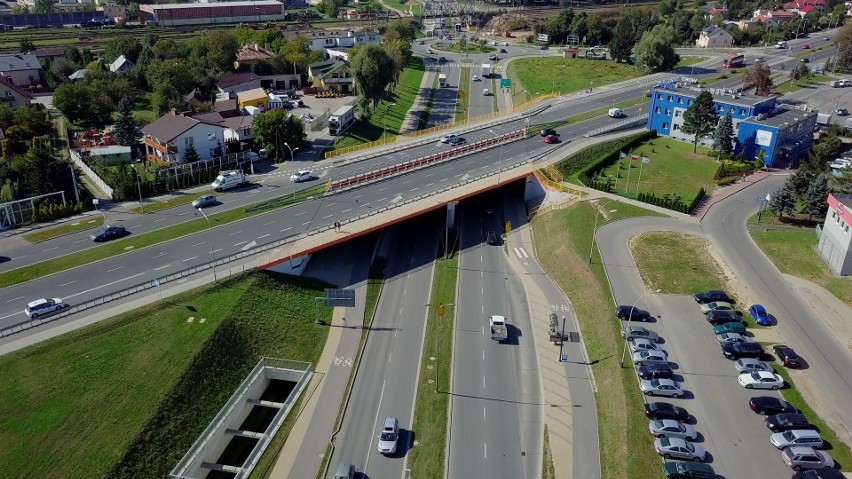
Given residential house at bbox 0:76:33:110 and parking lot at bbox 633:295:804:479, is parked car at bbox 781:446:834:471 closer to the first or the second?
parking lot at bbox 633:295:804:479

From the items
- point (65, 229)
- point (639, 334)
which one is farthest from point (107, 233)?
point (639, 334)

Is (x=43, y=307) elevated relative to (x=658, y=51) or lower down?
lower down

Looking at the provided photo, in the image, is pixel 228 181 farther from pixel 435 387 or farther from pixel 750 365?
pixel 750 365

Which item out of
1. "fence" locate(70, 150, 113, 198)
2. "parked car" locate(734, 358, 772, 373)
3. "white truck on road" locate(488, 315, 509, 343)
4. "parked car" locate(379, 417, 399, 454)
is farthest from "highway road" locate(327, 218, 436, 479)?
"fence" locate(70, 150, 113, 198)

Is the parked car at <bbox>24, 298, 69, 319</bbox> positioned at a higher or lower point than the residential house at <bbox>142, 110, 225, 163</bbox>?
lower

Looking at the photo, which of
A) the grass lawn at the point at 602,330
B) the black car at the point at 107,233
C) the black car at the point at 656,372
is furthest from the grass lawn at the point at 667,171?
the black car at the point at 107,233
